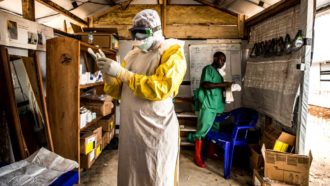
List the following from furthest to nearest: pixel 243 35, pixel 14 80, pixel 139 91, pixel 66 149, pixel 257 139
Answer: pixel 243 35 < pixel 257 139 < pixel 66 149 < pixel 14 80 < pixel 139 91

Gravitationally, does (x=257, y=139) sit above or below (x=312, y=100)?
below

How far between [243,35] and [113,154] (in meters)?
2.83

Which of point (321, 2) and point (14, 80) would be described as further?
point (321, 2)

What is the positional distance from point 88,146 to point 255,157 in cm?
195

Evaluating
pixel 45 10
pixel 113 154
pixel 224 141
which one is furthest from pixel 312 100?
pixel 45 10

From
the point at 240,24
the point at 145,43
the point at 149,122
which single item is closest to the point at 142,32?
the point at 145,43

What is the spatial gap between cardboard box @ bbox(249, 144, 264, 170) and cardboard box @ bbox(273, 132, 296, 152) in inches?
13.2

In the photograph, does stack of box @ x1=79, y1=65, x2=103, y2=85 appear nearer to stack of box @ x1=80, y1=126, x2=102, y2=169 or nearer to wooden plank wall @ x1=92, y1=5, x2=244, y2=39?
stack of box @ x1=80, y1=126, x2=102, y2=169

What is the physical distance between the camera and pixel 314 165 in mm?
3301

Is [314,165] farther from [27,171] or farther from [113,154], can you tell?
[27,171]

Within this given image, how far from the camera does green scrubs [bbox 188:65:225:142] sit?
10.7ft

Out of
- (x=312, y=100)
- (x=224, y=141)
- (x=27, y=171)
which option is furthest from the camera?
(x=312, y=100)

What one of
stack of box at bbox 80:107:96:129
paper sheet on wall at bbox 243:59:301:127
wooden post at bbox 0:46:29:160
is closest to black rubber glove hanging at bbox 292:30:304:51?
paper sheet on wall at bbox 243:59:301:127

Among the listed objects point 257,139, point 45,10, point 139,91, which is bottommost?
point 257,139
